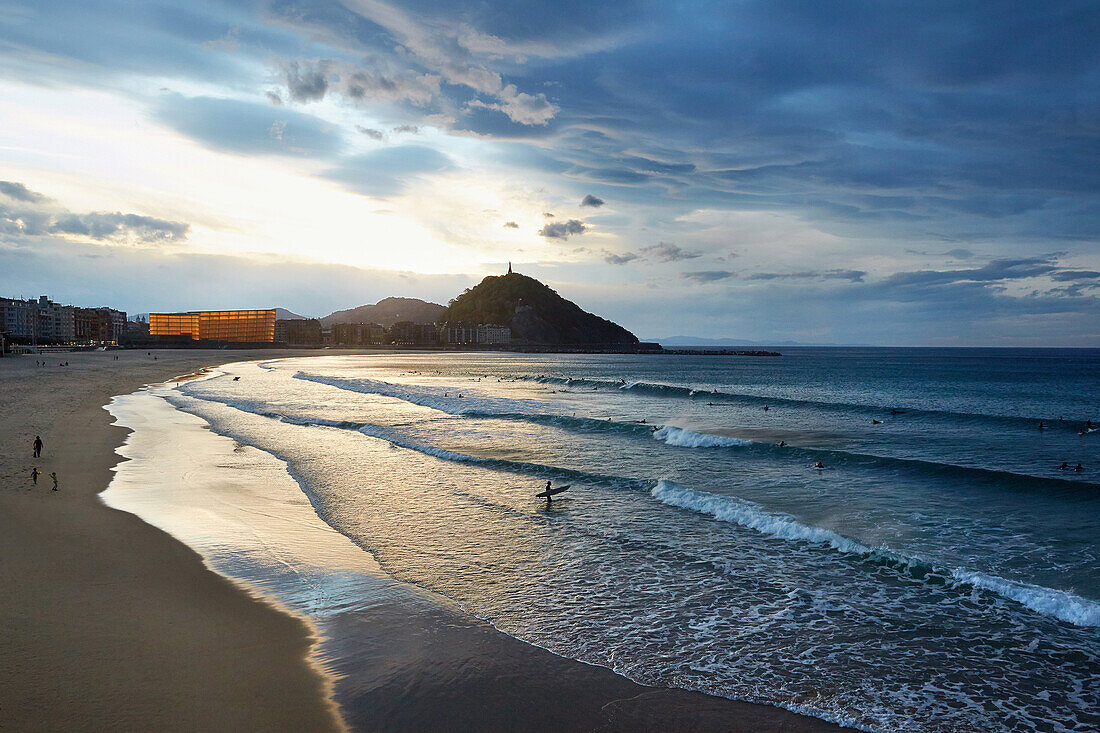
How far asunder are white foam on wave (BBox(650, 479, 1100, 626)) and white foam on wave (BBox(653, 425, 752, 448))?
27.2ft

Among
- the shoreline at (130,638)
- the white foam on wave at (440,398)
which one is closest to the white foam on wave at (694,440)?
the white foam on wave at (440,398)

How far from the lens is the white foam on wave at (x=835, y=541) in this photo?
9727 millimetres

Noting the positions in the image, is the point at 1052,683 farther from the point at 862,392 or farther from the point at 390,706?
the point at 862,392

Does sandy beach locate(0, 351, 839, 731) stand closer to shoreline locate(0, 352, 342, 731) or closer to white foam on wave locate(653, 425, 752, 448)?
shoreline locate(0, 352, 342, 731)

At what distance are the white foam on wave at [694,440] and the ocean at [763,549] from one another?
0.50ft

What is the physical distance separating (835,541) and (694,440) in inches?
544

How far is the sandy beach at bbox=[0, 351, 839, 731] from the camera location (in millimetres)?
6441

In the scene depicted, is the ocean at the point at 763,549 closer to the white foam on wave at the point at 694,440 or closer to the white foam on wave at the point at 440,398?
the white foam on wave at the point at 694,440

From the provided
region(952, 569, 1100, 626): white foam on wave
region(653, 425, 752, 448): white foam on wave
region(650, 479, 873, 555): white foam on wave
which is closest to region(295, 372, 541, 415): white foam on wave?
region(653, 425, 752, 448): white foam on wave

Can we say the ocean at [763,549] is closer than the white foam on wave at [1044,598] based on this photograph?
Yes

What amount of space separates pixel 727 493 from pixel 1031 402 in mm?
48195

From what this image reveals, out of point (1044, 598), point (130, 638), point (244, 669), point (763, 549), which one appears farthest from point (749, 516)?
point (130, 638)

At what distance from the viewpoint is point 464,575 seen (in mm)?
11148

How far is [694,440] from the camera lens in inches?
1059
